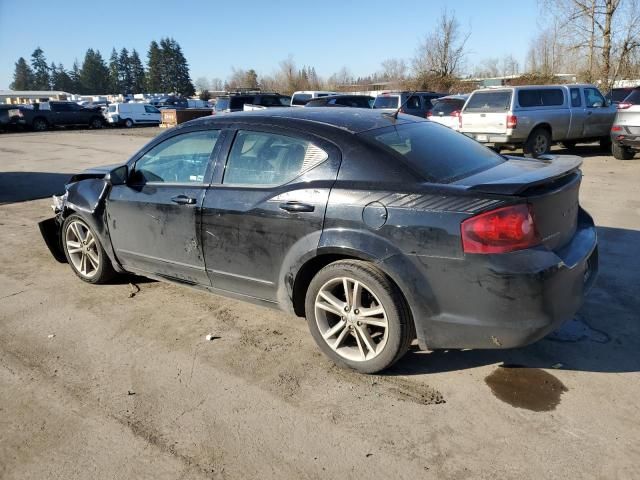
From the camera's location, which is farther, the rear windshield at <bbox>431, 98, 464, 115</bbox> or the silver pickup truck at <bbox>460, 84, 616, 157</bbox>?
the rear windshield at <bbox>431, 98, 464, 115</bbox>

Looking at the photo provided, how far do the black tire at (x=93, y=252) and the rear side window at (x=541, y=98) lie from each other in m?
10.9

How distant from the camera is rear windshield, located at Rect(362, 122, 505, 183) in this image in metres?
3.16

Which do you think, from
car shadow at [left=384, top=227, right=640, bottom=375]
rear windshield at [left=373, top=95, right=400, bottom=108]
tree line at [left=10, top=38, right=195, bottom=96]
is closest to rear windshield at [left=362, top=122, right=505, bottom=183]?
car shadow at [left=384, top=227, right=640, bottom=375]

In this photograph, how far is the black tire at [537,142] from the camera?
12617mm

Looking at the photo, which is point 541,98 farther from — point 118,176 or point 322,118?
point 118,176

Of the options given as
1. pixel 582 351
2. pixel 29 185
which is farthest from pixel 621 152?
pixel 29 185

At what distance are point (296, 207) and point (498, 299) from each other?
4.35 ft

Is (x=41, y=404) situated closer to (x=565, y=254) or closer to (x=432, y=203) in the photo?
(x=432, y=203)

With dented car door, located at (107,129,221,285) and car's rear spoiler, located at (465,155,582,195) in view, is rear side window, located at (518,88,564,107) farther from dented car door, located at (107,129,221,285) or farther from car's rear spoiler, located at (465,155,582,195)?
dented car door, located at (107,129,221,285)

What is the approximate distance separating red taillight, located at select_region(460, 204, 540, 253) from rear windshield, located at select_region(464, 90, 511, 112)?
10.8 metres

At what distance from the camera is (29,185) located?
36.3 ft

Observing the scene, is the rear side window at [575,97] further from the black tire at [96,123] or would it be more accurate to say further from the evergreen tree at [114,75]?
the evergreen tree at [114,75]

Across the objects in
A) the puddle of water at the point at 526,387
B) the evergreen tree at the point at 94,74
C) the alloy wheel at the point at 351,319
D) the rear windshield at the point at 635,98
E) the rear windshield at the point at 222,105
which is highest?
the evergreen tree at the point at 94,74

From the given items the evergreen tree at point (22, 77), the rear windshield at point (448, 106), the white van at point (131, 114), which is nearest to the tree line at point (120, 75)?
the evergreen tree at point (22, 77)
